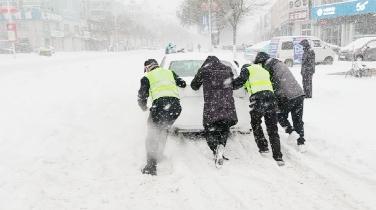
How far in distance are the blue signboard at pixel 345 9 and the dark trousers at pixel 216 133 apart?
96.1 ft

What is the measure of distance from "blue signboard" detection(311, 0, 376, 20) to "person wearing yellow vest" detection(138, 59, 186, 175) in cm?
2961

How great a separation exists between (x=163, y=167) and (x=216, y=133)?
0.91m

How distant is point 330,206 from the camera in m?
4.88

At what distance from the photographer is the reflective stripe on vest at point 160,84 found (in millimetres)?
6223

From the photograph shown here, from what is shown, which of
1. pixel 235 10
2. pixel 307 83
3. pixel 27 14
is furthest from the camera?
pixel 27 14

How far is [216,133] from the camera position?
6457 mm

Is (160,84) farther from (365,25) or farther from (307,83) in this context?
(365,25)

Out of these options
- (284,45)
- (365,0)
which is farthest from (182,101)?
(365,0)

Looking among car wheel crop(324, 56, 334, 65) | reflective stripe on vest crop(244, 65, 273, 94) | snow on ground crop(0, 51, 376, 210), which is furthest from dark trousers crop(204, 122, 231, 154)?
car wheel crop(324, 56, 334, 65)

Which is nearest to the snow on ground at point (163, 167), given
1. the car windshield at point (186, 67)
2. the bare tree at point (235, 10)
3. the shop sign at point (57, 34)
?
the car windshield at point (186, 67)

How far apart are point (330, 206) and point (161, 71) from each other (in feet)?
9.44

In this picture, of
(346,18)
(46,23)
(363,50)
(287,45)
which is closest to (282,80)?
(287,45)

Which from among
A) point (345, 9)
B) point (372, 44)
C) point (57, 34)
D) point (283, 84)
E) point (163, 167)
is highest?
point (345, 9)

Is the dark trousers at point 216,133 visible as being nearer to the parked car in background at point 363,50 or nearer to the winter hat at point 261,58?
the winter hat at point 261,58
